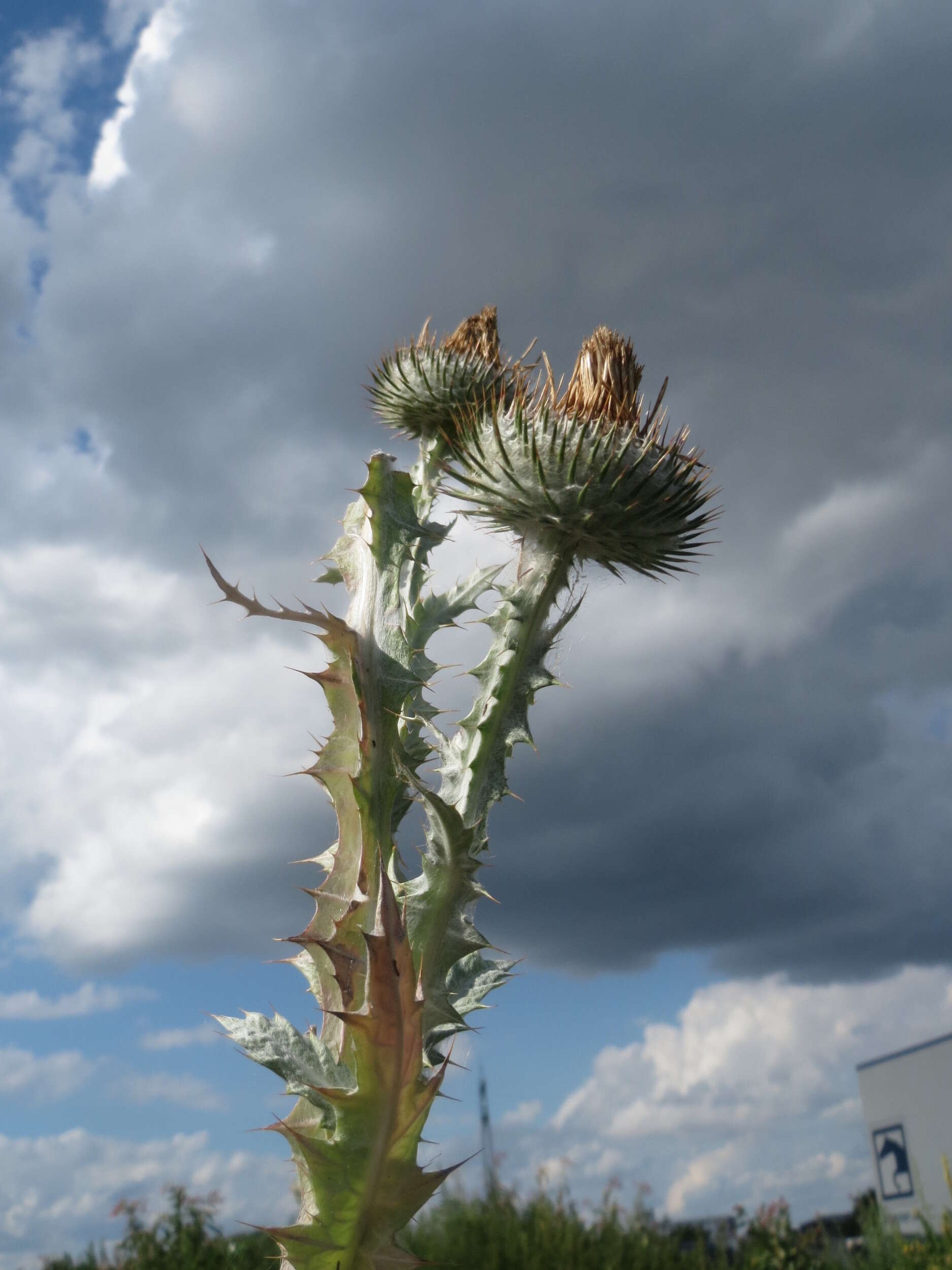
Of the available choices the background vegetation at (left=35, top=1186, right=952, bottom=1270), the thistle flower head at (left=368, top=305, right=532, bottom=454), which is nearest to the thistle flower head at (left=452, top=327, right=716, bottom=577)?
the thistle flower head at (left=368, top=305, right=532, bottom=454)

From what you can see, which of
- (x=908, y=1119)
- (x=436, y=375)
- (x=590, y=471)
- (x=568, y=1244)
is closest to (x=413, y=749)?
(x=590, y=471)

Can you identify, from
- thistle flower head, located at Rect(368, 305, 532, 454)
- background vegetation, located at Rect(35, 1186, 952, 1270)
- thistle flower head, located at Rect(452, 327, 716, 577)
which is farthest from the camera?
background vegetation, located at Rect(35, 1186, 952, 1270)

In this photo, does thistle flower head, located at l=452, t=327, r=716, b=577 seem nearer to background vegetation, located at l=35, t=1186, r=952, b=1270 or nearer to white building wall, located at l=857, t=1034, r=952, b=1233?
background vegetation, located at l=35, t=1186, r=952, b=1270

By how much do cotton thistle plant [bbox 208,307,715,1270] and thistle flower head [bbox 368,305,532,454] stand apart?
278cm

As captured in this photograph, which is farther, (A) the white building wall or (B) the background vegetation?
(A) the white building wall

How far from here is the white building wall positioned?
32.4m

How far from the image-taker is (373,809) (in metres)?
2.87

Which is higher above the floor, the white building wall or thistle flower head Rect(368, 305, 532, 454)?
thistle flower head Rect(368, 305, 532, 454)

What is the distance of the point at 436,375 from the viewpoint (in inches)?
251

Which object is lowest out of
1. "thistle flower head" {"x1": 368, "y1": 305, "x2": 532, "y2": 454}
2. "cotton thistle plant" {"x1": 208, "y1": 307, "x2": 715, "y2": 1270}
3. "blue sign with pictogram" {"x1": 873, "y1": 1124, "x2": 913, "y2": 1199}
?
"blue sign with pictogram" {"x1": 873, "y1": 1124, "x2": 913, "y2": 1199}

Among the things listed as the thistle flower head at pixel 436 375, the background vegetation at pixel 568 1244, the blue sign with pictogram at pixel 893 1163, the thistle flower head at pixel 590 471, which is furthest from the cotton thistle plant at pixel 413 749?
the blue sign with pictogram at pixel 893 1163

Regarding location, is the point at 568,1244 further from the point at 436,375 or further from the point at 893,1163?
the point at 893,1163

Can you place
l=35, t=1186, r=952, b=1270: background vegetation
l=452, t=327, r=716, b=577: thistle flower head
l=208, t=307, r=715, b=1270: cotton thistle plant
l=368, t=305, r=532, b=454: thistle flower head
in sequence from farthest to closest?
l=35, t=1186, r=952, b=1270: background vegetation
l=368, t=305, r=532, b=454: thistle flower head
l=452, t=327, r=716, b=577: thistle flower head
l=208, t=307, r=715, b=1270: cotton thistle plant

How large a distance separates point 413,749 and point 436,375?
3735mm
